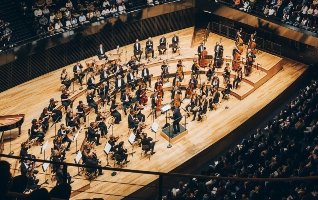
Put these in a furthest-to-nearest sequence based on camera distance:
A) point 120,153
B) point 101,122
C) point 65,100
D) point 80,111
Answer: point 65,100
point 80,111
point 101,122
point 120,153

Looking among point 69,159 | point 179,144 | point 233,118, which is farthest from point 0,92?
point 233,118

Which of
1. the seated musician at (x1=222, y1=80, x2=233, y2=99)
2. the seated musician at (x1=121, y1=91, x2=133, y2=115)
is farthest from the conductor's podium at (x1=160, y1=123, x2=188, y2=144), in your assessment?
the seated musician at (x1=222, y1=80, x2=233, y2=99)

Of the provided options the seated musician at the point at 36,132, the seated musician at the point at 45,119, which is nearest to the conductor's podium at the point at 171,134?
the seated musician at the point at 45,119

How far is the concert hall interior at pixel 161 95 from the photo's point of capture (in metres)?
11.8

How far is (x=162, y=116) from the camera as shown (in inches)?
595

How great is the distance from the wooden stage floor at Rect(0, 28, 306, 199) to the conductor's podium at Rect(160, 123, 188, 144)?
0.12 m

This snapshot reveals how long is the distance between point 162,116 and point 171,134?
4.03 ft

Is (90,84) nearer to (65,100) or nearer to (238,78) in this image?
(65,100)

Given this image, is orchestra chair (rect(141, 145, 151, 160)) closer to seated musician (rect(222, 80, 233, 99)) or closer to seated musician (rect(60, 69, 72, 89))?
seated musician (rect(222, 80, 233, 99))

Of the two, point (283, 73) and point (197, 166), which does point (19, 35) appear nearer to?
point (197, 166)

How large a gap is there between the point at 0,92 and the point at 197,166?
710cm

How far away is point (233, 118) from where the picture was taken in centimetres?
1473

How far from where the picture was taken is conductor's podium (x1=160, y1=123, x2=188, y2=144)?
13.9 metres

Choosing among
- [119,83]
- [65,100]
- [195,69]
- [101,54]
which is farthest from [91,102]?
[195,69]
